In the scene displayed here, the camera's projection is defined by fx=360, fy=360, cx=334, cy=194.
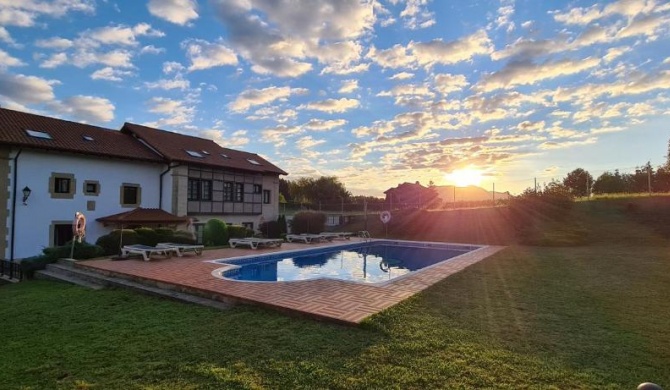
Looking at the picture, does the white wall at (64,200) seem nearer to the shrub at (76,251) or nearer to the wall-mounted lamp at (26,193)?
the wall-mounted lamp at (26,193)

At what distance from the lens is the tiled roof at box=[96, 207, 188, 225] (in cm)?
1648

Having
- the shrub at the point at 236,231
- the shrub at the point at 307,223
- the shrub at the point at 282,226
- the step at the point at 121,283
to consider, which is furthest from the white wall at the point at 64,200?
the shrub at the point at 307,223

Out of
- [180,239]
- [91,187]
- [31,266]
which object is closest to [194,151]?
[91,187]

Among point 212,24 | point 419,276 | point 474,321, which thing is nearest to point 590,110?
point 419,276

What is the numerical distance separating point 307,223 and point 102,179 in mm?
11388

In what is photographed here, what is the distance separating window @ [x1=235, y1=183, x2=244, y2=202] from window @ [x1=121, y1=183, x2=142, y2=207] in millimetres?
5647

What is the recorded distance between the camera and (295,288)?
22.9 feet

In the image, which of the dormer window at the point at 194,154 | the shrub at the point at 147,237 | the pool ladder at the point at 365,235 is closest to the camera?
the shrub at the point at 147,237

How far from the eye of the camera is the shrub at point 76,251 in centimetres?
1101

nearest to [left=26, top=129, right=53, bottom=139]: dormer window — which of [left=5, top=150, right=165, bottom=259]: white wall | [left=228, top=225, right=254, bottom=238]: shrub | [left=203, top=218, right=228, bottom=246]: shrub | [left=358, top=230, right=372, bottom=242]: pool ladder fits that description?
[left=5, top=150, right=165, bottom=259]: white wall

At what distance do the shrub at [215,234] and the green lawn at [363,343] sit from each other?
9.75m

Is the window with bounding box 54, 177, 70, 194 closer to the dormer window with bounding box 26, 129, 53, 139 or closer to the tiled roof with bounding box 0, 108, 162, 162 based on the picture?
the tiled roof with bounding box 0, 108, 162, 162

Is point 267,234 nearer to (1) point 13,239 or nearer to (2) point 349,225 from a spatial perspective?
(2) point 349,225

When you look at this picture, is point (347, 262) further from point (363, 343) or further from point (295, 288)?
point (363, 343)
